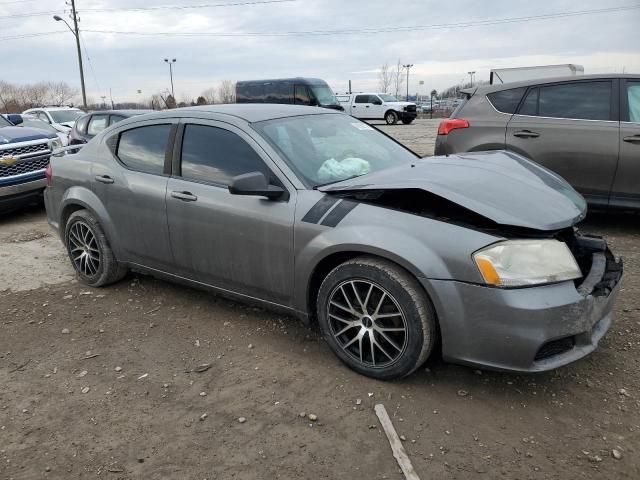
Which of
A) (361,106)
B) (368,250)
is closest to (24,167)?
(368,250)

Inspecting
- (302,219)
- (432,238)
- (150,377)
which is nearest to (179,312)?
(150,377)

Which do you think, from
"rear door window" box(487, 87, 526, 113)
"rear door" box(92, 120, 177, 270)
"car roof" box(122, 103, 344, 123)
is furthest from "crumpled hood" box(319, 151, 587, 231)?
"rear door window" box(487, 87, 526, 113)

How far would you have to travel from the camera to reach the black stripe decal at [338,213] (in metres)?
3.00

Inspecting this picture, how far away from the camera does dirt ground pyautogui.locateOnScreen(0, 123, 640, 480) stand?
2391 mm

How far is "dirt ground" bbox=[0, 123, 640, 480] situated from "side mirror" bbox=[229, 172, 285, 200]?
3.41 feet

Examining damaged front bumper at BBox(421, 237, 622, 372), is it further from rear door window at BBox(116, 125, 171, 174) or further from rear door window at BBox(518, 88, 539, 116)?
rear door window at BBox(518, 88, 539, 116)

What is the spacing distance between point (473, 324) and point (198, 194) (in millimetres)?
2046

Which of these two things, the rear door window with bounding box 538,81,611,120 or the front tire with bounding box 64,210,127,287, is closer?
the front tire with bounding box 64,210,127,287

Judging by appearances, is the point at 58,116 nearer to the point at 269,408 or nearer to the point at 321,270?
the point at 321,270

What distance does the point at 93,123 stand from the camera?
10344 mm

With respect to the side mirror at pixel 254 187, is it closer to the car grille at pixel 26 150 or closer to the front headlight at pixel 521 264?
the front headlight at pixel 521 264

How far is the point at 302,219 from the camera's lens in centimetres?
312

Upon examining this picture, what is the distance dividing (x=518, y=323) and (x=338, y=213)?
113 centimetres

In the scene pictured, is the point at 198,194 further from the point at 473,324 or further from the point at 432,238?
the point at 473,324
